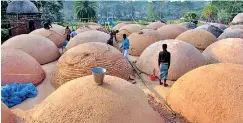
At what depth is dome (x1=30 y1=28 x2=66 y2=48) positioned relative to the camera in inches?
547

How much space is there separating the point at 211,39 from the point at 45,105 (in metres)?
10.2

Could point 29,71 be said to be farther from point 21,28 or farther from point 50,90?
point 21,28

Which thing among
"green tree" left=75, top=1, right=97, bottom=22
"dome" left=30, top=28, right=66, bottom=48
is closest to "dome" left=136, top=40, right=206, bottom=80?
"dome" left=30, top=28, right=66, bottom=48

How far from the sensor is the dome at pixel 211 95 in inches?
217

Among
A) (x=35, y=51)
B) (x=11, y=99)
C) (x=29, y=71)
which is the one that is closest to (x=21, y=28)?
(x=35, y=51)

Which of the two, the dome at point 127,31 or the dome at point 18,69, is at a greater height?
the dome at point 127,31

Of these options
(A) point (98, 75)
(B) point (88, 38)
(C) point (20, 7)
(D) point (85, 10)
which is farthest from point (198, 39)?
(D) point (85, 10)

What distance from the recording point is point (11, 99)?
7422 mm

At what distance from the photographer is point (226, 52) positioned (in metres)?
10.3

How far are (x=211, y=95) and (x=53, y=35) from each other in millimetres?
10230

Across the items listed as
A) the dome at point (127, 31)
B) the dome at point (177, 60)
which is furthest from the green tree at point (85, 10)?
the dome at point (177, 60)

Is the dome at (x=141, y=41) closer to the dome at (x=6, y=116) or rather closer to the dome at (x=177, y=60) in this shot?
the dome at (x=177, y=60)

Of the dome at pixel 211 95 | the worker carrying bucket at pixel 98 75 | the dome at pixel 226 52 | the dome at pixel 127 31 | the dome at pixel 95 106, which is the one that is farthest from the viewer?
the dome at pixel 127 31

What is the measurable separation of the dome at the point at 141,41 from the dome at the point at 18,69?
17.1 feet
